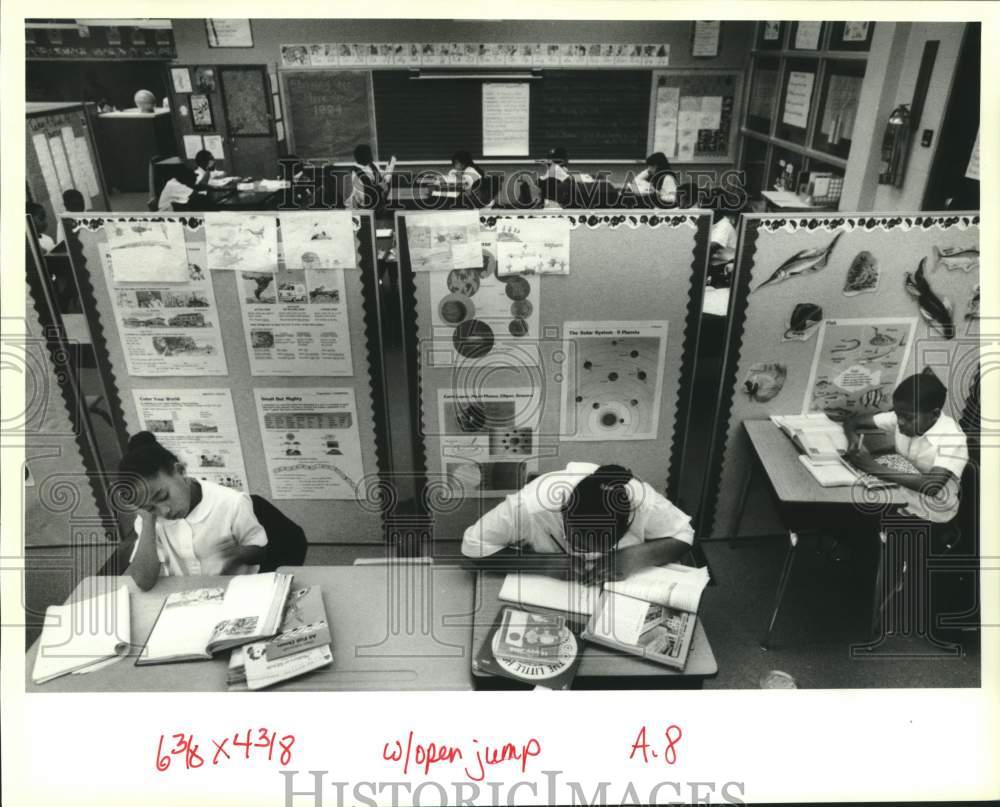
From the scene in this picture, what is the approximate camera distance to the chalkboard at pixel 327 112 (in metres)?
5.16

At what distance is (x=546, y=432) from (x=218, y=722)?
1193 millimetres

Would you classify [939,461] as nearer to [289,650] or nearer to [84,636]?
[289,650]

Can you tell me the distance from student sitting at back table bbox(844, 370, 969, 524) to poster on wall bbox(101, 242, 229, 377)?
192 cm

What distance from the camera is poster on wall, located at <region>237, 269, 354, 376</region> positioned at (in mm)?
1845

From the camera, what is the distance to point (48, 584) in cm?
143

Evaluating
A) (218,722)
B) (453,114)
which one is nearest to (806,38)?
(453,114)

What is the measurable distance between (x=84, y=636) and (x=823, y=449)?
6.49ft

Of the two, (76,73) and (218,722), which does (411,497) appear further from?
(76,73)

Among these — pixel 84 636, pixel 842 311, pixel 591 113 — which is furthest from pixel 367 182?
pixel 84 636

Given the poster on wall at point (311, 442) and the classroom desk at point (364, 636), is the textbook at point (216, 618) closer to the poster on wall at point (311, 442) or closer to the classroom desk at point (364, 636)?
the classroom desk at point (364, 636)

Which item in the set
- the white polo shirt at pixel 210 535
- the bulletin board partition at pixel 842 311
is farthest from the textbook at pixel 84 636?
the bulletin board partition at pixel 842 311

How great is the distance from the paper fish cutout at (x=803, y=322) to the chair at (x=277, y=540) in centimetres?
157

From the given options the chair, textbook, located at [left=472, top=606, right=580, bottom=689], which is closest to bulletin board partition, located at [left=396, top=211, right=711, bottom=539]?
the chair

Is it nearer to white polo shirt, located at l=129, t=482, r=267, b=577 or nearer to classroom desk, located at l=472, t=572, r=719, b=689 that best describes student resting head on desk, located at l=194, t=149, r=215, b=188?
white polo shirt, located at l=129, t=482, r=267, b=577
